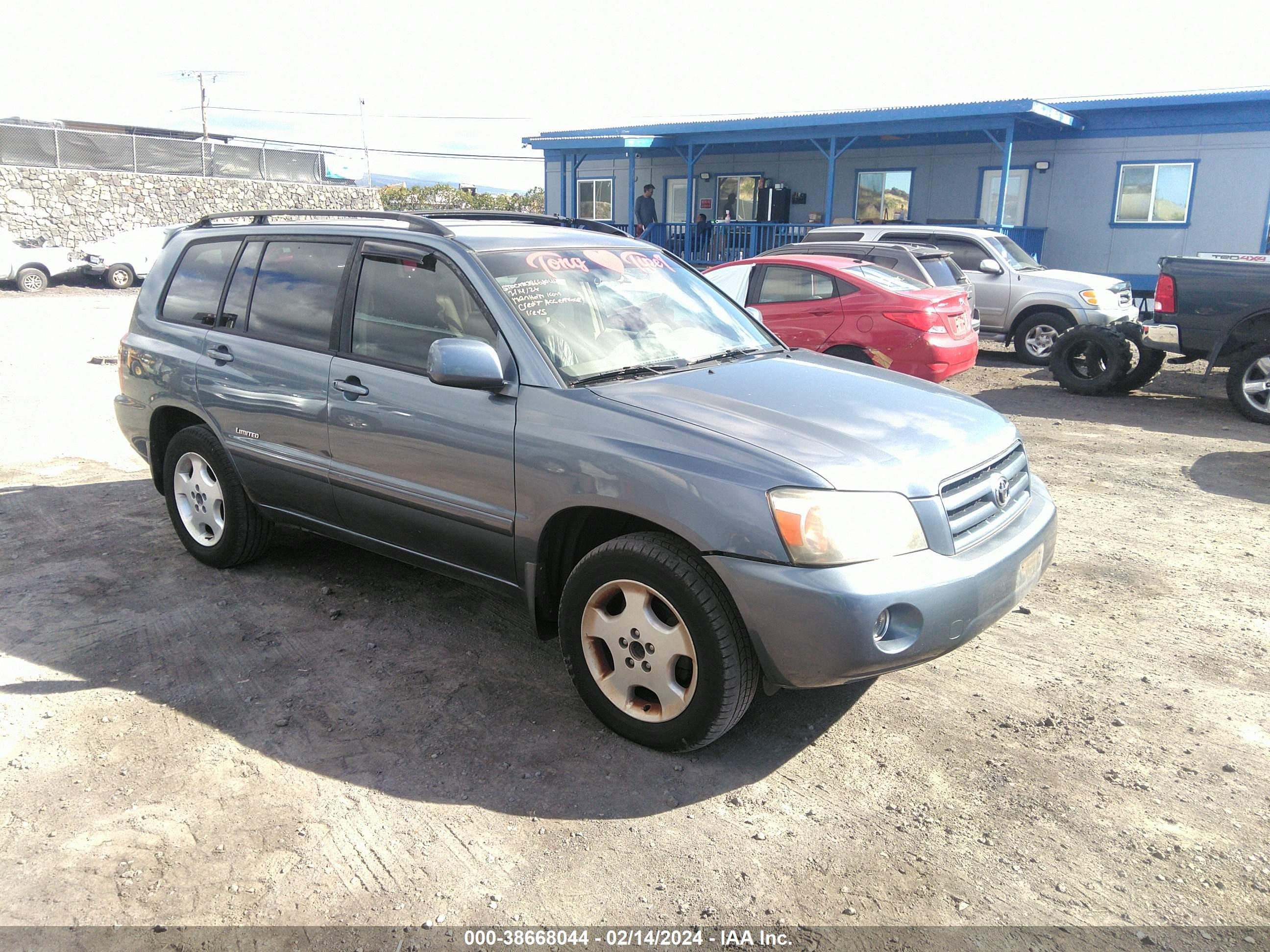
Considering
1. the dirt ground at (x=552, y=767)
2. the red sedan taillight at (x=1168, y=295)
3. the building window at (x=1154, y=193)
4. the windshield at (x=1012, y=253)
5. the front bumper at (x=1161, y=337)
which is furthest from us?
the building window at (x=1154, y=193)

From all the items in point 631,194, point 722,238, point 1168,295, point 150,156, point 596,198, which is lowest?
point 1168,295

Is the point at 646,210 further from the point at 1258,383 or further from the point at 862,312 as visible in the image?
the point at 1258,383

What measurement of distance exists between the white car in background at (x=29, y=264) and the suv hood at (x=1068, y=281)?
22.4m

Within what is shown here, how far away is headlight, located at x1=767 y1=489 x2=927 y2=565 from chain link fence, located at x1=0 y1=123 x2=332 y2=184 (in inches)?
1328

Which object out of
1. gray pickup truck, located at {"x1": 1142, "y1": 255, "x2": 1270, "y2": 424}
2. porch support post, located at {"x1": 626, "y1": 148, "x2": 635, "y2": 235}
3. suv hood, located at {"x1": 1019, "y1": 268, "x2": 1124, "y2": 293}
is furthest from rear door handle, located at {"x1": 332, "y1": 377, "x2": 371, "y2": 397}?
porch support post, located at {"x1": 626, "y1": 148, "x2": 635, "y2": 235}

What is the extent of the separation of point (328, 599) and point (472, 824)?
6.99 ft

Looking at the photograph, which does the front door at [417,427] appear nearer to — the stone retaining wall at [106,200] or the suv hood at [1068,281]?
the suv hood at [1068,281]

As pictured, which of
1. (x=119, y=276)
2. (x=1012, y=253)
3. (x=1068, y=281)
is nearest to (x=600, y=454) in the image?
(x=1068, y=281)

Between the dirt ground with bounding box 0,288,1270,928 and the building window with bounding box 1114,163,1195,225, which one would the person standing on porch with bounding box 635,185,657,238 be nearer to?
the building window with bounding box 1114,163,1195,225

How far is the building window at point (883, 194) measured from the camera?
22.1 meters

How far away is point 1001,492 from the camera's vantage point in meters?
3.62

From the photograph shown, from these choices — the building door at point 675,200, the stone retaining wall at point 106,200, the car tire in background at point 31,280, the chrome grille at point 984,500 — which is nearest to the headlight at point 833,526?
the chrome grille at point 984,500

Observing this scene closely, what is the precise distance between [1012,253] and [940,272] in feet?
11.1

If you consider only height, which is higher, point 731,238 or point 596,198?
point 596,198
